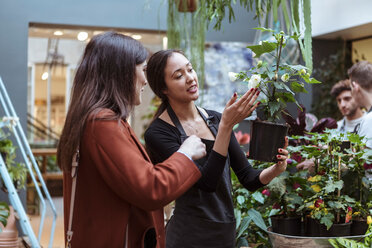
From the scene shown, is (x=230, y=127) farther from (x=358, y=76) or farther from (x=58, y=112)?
(x=58, y=112)

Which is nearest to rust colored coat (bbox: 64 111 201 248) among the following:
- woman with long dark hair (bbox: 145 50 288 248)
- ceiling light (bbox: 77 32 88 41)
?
woman with long dark hair (bbox: 145 50 288 248)

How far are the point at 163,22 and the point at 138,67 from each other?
443cm

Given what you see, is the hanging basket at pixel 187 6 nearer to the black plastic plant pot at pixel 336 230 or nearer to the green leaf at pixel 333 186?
the green leaf at pixel 333 186

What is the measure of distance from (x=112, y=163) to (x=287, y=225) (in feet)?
3.10

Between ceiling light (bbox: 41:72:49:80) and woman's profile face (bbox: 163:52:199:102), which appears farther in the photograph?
ceiling light (bbox: 41:72:49:80)

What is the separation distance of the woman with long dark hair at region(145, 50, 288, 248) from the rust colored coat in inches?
15.2

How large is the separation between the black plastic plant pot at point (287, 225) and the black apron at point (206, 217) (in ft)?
0.68

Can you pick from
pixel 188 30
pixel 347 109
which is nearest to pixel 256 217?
pixel 347 109

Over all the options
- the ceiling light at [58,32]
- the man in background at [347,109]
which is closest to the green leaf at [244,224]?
the man in background at [347,109]

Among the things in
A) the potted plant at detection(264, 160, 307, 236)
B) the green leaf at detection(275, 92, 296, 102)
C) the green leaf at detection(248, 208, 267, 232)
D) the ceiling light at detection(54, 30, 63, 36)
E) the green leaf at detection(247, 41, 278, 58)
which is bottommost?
the green leaf at detection(248, 208, 267, 232)

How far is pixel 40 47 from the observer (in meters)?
12.8

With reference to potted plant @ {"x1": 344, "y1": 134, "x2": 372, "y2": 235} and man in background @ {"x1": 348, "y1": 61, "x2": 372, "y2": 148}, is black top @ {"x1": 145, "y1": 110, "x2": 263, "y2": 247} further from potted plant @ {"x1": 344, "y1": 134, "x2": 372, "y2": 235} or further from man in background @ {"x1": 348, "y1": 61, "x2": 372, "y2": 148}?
man in background @ {"x1": 348, "y1": 61, "x2": 372, "y2": 148}

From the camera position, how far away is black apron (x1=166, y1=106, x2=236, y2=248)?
1.90 m

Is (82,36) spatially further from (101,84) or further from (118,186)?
(118,186)
